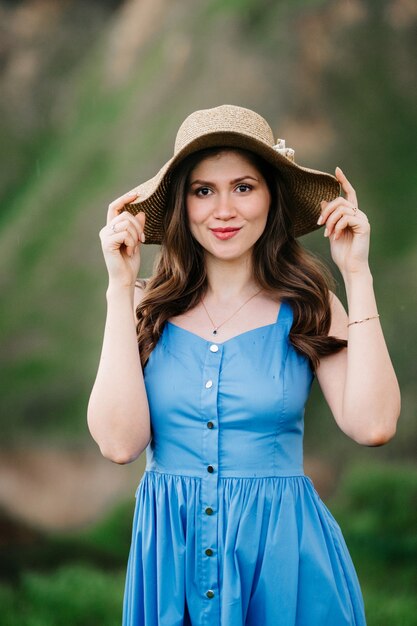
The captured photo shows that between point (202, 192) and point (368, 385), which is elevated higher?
point (202, 192)

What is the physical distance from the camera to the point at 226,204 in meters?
2.16

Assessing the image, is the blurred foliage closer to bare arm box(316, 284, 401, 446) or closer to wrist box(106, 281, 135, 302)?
bare arm box(316, 284, 401, 446)

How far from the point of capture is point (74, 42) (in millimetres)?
3430

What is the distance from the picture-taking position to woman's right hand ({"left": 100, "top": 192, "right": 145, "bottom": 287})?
2170 mm

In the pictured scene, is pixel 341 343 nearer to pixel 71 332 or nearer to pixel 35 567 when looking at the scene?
pixel 71 332

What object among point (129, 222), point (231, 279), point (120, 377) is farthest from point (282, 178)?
point (120, 377)

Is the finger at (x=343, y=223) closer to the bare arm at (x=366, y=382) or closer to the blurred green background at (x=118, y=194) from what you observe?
the bare arm at (x=366, y=382)

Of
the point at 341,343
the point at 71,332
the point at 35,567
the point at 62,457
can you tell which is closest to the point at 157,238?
the point at 341,343

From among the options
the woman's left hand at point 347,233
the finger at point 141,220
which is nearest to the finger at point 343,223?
the woman's left hand at point 347,233

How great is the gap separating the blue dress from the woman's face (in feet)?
0.70

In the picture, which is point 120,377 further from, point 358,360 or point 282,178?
point 282,178

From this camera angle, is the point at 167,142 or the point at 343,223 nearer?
the point at 343,223

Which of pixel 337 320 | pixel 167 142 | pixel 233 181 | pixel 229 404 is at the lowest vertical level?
pixel 229 404

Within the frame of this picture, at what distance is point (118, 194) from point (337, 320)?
4.65 ft
